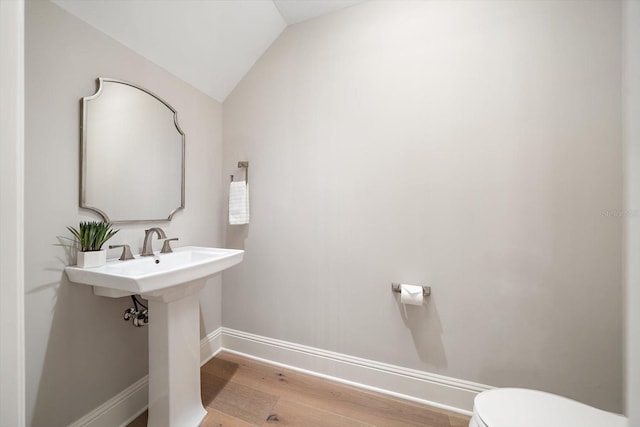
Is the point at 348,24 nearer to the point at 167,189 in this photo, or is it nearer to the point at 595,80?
the point at 595,80

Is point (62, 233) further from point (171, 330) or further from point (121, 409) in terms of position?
point (121, 409)

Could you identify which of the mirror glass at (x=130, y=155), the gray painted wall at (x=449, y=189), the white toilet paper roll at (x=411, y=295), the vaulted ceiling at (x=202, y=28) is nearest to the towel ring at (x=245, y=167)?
the gray painted wall at (x=449, y=189)

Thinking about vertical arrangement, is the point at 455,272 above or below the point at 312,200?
below

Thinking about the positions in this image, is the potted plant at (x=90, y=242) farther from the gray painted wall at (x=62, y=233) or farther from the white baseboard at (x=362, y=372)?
the white baseboard at (x=362, y=372)

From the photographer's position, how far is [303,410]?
52.1 inches

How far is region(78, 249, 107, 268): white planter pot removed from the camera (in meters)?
1.02

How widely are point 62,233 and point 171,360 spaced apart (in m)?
0.75

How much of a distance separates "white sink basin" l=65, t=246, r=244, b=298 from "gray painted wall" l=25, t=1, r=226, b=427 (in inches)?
4.7

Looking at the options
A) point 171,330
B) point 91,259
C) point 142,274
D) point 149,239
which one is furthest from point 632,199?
point 149,239

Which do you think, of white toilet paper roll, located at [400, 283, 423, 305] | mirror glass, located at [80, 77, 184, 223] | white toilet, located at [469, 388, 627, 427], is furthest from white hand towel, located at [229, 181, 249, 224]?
white toilet, located at [469, 388, 627, 427]

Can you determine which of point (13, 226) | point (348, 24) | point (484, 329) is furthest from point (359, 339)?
point (348, 24)

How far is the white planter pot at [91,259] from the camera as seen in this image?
1021mm

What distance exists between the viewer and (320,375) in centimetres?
160

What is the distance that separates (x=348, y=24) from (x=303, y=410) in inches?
93.5
